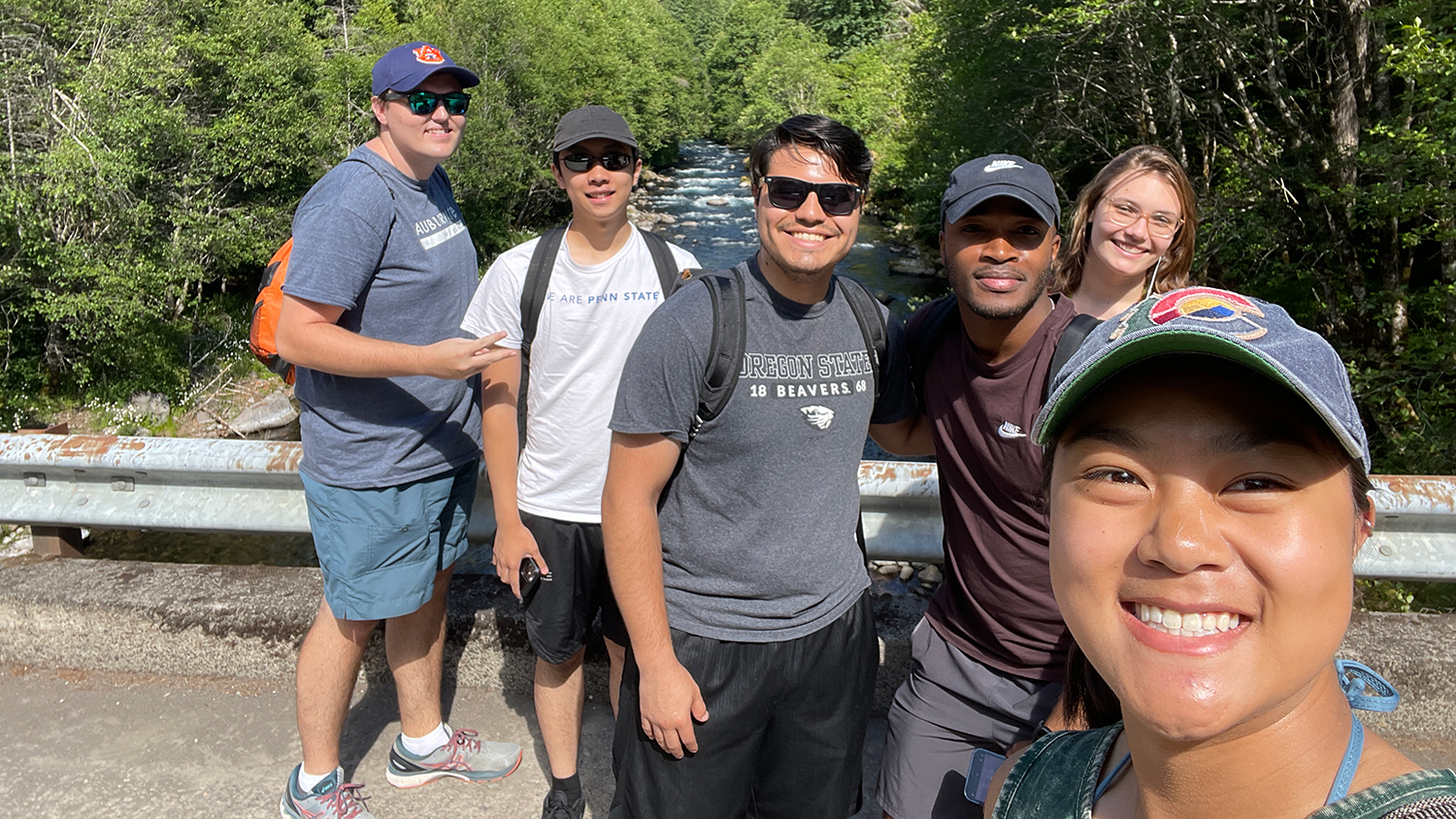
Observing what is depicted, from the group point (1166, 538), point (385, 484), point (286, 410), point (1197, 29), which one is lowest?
point (286, 410)

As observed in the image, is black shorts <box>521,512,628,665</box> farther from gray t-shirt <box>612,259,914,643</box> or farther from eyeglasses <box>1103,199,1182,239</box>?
eyeglasses <box>1103,199,1182,239</box>

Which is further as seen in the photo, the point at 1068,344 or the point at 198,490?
the point at 198,490

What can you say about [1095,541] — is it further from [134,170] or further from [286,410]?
[134,170]

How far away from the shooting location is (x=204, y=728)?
2.82 meters

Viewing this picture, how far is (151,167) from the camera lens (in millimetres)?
16078

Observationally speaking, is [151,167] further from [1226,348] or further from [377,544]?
[1226,348]

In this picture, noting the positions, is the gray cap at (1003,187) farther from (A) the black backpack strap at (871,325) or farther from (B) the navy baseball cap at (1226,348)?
(B) the navy baseball cap at (1226,348)

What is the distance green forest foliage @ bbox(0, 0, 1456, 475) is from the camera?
8.44m

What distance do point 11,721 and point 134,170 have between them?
15.0 meters

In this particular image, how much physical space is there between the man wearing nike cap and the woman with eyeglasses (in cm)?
71

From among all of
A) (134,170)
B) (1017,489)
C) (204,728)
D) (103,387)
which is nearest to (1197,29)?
(1017,489)

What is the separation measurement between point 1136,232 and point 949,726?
4.99 feet

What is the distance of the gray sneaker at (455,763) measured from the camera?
2658 mm

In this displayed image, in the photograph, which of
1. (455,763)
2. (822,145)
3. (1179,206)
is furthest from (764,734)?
(1179,206)
